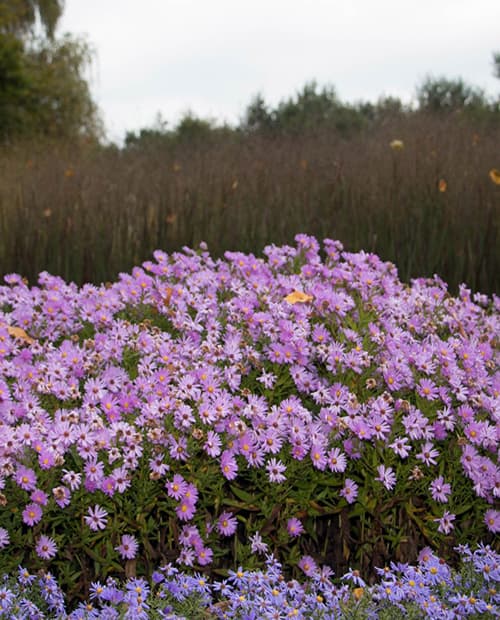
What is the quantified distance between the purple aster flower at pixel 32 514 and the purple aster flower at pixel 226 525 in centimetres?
52

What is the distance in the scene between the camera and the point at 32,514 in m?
2.16

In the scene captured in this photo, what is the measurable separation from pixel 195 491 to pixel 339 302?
107cm

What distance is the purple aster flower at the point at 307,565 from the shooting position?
2.32 meters

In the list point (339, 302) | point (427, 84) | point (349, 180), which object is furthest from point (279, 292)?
point (427, 84)

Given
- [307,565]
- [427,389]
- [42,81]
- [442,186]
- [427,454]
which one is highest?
[42,81]

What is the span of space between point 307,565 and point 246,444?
0.41 meters

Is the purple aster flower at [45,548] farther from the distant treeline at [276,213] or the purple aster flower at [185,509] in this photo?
the distant treeline at [276,213]

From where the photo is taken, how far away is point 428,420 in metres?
2.62

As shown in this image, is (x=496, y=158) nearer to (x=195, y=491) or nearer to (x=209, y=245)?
(x=209, y=245)

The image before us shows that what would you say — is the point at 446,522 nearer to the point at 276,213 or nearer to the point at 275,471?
the point at 275,471

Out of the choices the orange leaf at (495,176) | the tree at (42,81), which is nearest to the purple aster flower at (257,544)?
the orange leaf at (495,176)

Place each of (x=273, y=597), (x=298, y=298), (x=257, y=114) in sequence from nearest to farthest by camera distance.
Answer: (x=273, y=597) < (x=298, y=298) < (x=257, y=114)

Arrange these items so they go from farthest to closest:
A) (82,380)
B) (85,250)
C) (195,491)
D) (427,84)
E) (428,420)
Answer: (427,84) → (85,250) → (82,380) → (428,420) → (195,491)

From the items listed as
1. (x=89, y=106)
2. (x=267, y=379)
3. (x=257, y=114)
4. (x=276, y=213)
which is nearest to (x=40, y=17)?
(x=89, y=106)
